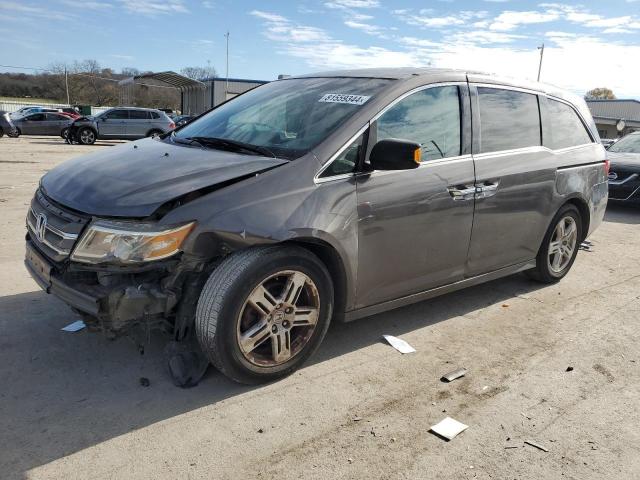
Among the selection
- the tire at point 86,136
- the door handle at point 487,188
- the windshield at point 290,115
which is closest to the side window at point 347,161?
the windshield at point 290,115

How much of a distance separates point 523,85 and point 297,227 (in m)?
2.79

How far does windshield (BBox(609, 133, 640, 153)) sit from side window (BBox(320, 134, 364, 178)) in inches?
397

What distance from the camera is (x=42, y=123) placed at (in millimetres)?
26891

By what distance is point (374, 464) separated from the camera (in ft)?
8.51

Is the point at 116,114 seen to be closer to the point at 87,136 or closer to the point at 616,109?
the point at 87,136

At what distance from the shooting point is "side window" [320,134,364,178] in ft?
10.9

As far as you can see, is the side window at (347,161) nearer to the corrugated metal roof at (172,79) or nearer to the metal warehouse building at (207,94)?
the corrugated metal roof at (172,79)

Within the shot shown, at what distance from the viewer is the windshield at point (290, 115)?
3.52m

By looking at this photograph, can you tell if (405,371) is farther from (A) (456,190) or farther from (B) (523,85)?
(B) (523,85)

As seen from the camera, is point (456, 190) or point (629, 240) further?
point (629, 240)

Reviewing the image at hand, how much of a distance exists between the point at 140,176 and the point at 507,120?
291 centimetres

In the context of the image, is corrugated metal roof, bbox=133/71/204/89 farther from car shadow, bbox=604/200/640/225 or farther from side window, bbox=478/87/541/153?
side window, bbox=478/87/541/153

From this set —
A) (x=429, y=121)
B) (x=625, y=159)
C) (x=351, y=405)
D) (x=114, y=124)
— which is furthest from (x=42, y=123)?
(x=351, y=405)

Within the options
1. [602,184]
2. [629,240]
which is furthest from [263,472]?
[629,240]
